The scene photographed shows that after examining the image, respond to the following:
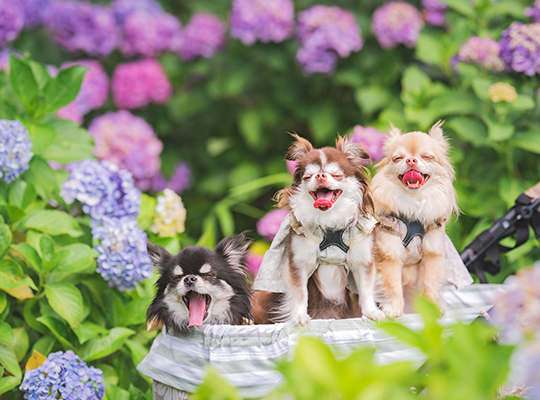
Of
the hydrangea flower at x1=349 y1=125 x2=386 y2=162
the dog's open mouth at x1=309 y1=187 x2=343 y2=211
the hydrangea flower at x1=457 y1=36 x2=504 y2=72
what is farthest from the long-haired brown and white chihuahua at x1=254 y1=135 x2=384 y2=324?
the hydrangea flower at x1=457 y1=36 x2=504 y2=72

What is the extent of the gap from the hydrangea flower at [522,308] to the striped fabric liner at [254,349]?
2.22ft

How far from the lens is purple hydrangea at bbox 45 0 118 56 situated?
12.0 feet

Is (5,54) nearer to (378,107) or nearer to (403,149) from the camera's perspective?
(378,107)

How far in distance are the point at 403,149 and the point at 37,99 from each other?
1375mm

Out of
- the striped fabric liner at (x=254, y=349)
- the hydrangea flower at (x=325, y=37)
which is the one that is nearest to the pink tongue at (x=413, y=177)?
the striped fabric liner at (x=254, y=349)

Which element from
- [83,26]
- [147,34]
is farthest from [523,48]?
[83,26]

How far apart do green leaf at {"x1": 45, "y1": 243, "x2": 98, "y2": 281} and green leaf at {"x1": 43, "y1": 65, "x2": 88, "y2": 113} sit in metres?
0.60

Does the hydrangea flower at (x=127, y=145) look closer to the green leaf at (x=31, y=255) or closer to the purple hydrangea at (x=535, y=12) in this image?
the green leaf at (x=31, y=255)

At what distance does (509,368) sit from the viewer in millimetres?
665

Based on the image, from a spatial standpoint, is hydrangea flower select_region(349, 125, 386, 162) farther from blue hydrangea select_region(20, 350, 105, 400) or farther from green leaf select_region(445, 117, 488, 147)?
blue hydrangea select_region(20, 350, 105, 400)

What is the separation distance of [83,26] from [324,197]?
291cm

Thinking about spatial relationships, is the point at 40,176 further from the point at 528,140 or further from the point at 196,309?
the point at 528,140

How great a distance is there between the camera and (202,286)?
1387mm

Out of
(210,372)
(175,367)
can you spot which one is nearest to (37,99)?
(175,367)
